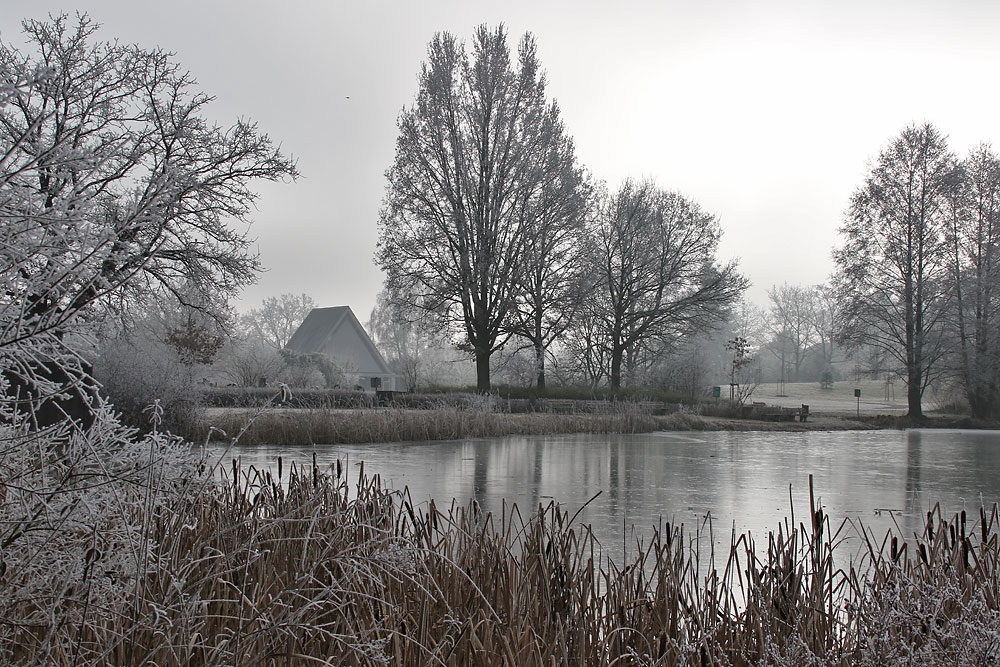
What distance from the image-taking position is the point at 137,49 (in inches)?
492

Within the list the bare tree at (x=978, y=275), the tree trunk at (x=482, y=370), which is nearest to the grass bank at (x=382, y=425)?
the tree trunk at (x=482, y=370)

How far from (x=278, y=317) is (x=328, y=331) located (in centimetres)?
2716

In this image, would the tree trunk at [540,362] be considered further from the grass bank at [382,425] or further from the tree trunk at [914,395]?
the tree trunk at [914,395]

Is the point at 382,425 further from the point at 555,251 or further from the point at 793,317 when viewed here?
the point at 793,317

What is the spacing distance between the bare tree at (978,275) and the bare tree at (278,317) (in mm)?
45542

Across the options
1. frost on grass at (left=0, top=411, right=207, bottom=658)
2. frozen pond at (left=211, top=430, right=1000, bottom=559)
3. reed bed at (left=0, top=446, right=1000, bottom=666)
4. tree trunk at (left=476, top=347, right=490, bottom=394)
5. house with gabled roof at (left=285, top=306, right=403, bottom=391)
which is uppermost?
house with gabled roof at (left=285, top=306, right=403, bottom=391)

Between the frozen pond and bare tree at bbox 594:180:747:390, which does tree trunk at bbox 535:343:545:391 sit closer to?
bare tree at bbox 594:180:747:390

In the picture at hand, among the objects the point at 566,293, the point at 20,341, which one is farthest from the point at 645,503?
the point at 566,293

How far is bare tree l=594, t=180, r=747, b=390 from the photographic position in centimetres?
2639

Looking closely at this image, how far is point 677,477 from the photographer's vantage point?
8.02m

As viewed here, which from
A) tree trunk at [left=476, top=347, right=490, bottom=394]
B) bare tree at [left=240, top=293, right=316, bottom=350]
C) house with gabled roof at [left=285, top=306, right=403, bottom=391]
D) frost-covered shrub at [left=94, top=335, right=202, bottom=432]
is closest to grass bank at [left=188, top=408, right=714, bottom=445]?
frost-covered shrub at [left=94, top=335, right=202, bottom=432]

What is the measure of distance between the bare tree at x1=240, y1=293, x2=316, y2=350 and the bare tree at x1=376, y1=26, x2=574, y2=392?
39.9 metres

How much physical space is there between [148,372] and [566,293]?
12783 mm

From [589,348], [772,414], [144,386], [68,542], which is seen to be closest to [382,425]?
[144,386]
